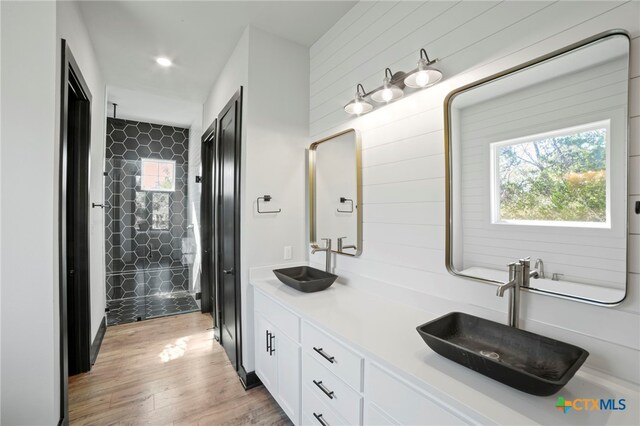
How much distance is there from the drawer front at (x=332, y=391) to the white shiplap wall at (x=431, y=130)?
59 centimetres

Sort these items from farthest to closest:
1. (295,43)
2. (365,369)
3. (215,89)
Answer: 1. (215,89)
2. (295,43)
3. (365,369)

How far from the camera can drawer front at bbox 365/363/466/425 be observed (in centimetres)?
91

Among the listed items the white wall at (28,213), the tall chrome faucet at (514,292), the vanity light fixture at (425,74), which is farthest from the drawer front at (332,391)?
the vanity light fixture at (425,74)

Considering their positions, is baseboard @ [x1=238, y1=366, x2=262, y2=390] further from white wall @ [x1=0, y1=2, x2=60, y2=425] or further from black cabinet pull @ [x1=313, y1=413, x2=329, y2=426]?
white wall @ [x1=0, y1=2, x2=60, y2=425]

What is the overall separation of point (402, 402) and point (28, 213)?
203 centimetres

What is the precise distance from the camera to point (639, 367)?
0.90 meters

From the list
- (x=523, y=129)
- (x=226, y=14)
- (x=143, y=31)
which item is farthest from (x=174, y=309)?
(x=523, y=129)

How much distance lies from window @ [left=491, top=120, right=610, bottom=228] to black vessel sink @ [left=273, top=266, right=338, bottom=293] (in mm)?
1098

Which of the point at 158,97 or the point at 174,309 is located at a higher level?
the point at 158,97

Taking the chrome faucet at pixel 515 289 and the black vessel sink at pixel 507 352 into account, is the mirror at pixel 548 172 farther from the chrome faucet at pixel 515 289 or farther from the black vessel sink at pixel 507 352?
the black vessel sink at pixel 507 352

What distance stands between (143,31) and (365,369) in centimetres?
294

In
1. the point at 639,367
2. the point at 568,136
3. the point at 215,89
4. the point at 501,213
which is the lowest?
the point at 639,367

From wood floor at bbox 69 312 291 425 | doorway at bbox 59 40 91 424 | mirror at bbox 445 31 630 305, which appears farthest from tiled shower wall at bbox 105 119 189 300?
mirror at bbox 445 31 630 305

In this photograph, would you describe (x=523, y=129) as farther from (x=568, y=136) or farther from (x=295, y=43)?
(x=295, y=43)
